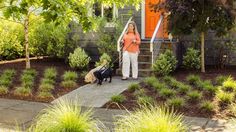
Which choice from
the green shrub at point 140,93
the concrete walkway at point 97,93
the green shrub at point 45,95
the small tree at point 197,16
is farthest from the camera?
the small tree at point 197,16

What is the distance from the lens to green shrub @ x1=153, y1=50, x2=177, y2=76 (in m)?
12.2

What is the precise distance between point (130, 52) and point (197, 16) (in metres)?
2.40

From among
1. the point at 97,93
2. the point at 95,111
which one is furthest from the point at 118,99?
the point at 97,93

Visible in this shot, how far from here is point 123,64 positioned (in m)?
12.4

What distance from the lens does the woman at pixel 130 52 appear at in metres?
12.3

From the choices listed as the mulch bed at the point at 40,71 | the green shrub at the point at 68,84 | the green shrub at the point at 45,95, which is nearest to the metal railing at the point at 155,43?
the mulch bed at the point at 40,71

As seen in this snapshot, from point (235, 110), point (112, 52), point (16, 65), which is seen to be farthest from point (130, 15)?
point (235, 110)

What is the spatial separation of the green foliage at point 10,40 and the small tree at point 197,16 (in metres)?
7.15

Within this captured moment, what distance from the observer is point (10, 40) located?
54.3ft

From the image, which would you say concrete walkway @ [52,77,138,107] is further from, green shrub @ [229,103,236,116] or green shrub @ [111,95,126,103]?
green shrub @ [229,103,236,116]

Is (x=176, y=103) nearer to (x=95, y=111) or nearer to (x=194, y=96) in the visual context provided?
(x=194, y=96)

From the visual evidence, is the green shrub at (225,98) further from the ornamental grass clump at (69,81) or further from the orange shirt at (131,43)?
the orange shirt at (131,43)

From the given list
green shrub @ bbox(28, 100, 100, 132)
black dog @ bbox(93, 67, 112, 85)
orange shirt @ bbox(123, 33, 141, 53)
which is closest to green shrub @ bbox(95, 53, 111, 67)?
orange shirt @ bbox(123, 33, 141, 53)

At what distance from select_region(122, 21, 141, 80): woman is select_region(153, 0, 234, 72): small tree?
118 centimetres
